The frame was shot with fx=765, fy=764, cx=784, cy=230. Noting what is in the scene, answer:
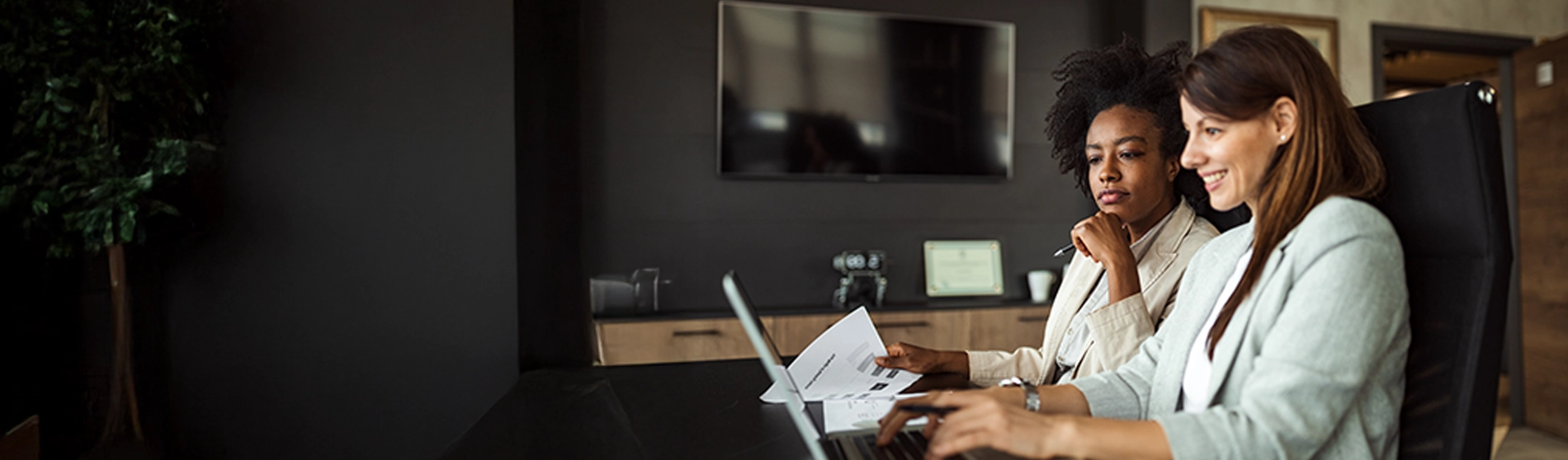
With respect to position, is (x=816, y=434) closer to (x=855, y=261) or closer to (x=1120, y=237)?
(x=1120, y=237)

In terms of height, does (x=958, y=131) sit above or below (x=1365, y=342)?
above

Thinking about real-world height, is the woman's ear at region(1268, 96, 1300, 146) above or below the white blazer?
above

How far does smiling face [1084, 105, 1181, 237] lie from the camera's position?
1318 mm

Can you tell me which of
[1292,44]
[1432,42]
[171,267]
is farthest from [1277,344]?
[1432,42]

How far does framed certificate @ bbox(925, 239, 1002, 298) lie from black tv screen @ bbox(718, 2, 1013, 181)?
32 cm

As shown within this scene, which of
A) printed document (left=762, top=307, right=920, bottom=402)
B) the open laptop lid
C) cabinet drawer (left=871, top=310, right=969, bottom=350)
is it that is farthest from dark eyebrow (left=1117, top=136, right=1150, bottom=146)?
cabinet drawer (left=871, top=310, right=969, bottom=350)

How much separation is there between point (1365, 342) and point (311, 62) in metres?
2.75

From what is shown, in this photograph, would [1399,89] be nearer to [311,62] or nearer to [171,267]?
[311,62]

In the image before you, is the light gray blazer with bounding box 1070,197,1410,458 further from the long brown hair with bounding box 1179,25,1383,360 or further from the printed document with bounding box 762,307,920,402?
the printed document with bounding box 762,307,920,402

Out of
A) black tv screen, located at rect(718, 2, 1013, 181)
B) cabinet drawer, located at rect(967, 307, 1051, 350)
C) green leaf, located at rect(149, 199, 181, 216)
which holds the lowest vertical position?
cabinet drawer, located at rect(967, 307, 1051, 350)

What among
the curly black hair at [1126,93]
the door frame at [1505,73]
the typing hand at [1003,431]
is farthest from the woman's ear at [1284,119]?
the door frame at [1505,73]

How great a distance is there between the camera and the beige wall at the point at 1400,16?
358 centimetres

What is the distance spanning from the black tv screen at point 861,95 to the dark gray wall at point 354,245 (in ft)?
3.35

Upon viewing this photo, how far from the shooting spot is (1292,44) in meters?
0.79
